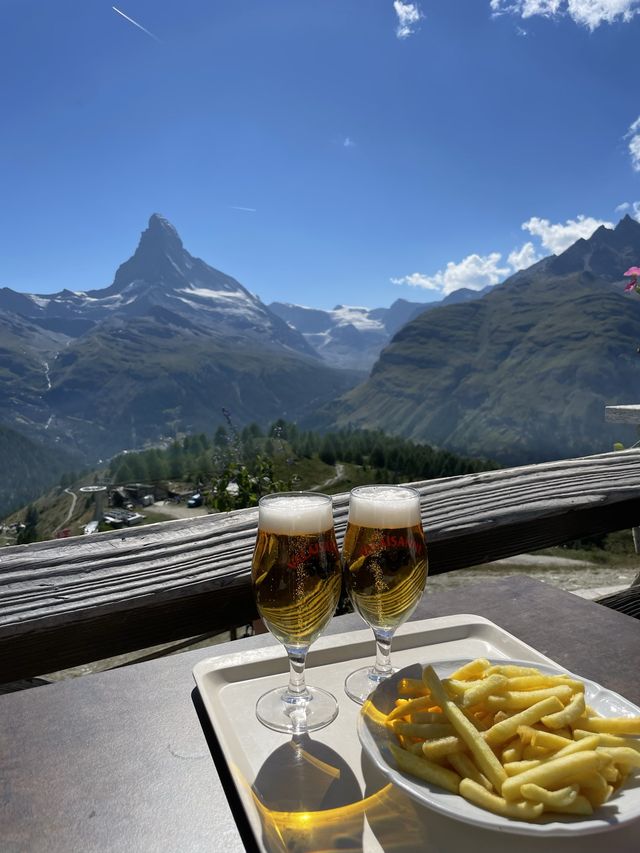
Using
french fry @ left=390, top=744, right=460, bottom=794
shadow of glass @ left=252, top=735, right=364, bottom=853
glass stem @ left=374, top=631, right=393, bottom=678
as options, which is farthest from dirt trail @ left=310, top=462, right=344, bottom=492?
french fry @ left=390, top=744, right=460, bottom=794

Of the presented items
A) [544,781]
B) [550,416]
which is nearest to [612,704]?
[544,781]

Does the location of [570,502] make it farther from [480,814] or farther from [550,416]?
[550,416]

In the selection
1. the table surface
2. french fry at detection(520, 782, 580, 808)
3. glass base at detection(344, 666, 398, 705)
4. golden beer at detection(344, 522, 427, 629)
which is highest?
golden beer at detection(344, 522, 427, 629)

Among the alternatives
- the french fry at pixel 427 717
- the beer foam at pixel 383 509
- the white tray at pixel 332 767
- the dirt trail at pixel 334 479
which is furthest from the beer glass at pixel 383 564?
the dirt trail at pixel 334 479

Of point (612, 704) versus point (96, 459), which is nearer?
point (612, 704)

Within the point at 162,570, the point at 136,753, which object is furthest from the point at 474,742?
the point at 162,570

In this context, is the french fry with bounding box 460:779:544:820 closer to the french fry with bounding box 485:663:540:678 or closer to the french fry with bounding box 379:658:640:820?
the french fry with bounding box 379:658:640:820
